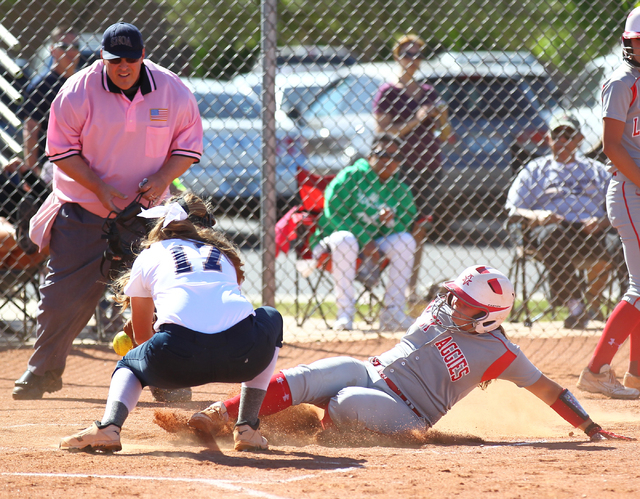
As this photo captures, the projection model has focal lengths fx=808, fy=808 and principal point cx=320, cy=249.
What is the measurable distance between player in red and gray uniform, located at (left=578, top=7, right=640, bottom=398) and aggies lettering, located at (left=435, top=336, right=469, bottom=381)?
1.44 m

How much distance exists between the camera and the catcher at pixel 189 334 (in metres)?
3.21

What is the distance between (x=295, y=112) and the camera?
10.5m

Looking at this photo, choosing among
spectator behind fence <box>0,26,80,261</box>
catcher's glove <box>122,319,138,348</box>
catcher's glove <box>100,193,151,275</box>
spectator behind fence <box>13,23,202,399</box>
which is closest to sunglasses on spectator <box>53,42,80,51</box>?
spectator behind fence <box>0,26,80,261</box>

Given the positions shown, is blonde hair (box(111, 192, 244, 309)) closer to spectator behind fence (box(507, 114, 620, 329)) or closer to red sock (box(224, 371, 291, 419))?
red sock (box(224, 371, 291, 419))

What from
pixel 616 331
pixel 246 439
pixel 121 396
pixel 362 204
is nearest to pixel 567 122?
pixel 362 204

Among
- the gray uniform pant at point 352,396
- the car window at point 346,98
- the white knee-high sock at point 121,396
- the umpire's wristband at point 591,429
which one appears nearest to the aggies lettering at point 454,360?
the gray uniform pant at point 352,396

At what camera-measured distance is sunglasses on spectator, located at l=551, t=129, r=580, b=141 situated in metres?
7.09

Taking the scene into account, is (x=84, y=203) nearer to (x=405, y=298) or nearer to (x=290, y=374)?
(x=290, y=374)

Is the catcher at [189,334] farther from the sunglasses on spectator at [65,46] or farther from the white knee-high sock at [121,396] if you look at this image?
the sunglasses on spectator at [65,46]

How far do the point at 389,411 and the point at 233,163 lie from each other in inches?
268

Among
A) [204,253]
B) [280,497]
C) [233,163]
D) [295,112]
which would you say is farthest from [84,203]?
[295,112]

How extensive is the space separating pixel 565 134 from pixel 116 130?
4.26 meters

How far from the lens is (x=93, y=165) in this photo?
14.9 feet

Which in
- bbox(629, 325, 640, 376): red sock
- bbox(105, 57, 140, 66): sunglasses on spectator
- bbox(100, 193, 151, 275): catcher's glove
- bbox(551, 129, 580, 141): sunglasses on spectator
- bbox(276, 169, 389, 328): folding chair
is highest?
bbox(551, 129, 580, 141): sunglasses on spectator
